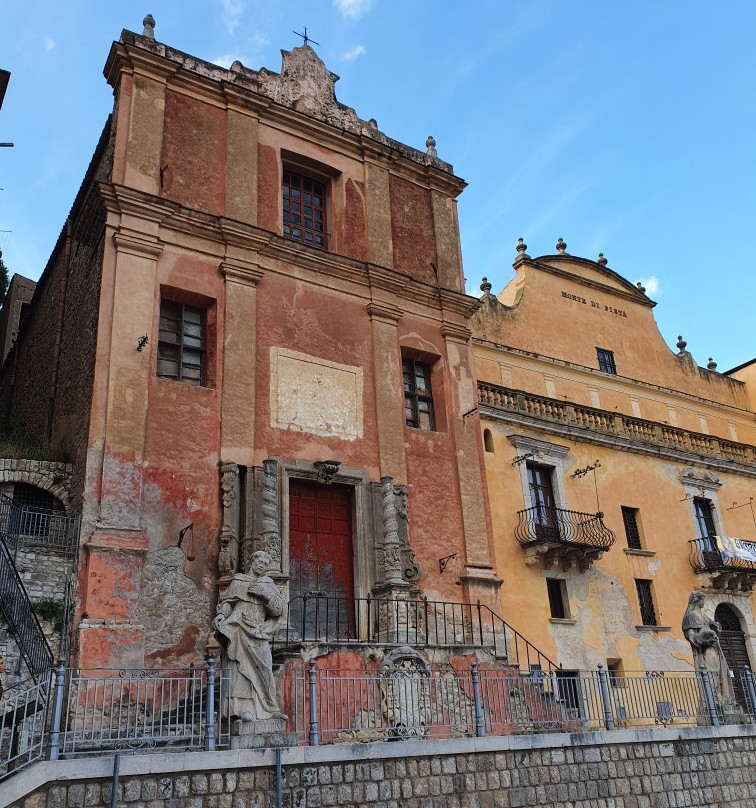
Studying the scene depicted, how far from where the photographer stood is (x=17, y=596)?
12.3 m

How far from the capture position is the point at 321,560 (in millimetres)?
15758

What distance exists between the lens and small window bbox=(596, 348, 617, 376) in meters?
25.6

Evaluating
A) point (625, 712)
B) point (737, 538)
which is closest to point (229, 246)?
point (625, 712)

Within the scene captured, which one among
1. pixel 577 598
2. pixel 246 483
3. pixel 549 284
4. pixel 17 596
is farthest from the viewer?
pixel 549 284

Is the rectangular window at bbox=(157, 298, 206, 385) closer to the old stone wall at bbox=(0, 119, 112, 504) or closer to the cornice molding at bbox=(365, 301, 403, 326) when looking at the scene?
the old stone wall at bbox=(0, 119, 112, 504)

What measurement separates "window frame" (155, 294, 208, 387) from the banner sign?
48.2 ft

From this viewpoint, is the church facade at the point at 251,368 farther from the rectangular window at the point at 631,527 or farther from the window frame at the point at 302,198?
the rectangular window at the point at 631,527

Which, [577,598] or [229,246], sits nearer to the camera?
[229,246]

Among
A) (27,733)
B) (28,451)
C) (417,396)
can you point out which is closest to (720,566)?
(417,396)

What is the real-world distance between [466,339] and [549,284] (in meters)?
6.68

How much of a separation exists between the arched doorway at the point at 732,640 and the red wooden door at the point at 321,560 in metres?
11.4

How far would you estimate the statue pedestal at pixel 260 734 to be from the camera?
947cm

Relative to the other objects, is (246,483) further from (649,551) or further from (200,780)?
(649,551)

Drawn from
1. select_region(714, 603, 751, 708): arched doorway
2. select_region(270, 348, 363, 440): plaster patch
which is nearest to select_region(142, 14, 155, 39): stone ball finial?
select_region(270, 348, 363, 440): plaster patch
